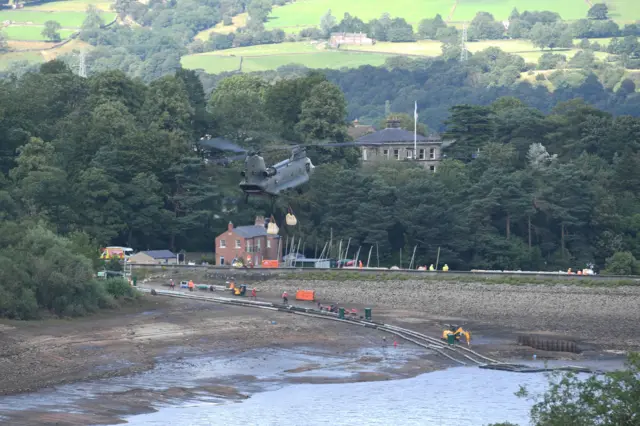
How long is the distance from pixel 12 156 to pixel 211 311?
118ft

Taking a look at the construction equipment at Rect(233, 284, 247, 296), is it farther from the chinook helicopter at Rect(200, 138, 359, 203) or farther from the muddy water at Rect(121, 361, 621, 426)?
the muddy water at Rect(121, 361, 621, 426)

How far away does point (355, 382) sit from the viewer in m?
59.1

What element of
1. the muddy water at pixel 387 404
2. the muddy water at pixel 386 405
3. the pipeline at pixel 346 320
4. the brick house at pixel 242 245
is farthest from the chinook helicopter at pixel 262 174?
the brick house at pixel 242 245

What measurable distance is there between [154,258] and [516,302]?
26.4 m

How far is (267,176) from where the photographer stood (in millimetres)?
72125

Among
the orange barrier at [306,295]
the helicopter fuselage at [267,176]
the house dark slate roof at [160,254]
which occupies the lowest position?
the orange barrier at [306,295]

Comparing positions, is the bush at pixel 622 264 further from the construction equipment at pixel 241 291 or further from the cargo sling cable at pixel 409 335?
the cargo sling cable at pixel 409 335

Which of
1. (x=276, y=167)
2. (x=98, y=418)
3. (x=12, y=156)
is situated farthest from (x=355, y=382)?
(x=12, y=156)

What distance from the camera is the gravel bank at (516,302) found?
72.9m

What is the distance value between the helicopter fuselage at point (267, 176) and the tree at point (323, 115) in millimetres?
41601

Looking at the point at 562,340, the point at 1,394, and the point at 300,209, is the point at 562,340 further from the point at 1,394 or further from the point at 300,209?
the point at 300,209

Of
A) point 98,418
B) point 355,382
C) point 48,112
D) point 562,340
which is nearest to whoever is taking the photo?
point 98,418

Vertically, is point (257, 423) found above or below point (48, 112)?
below

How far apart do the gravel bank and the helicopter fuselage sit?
10.2 metres
